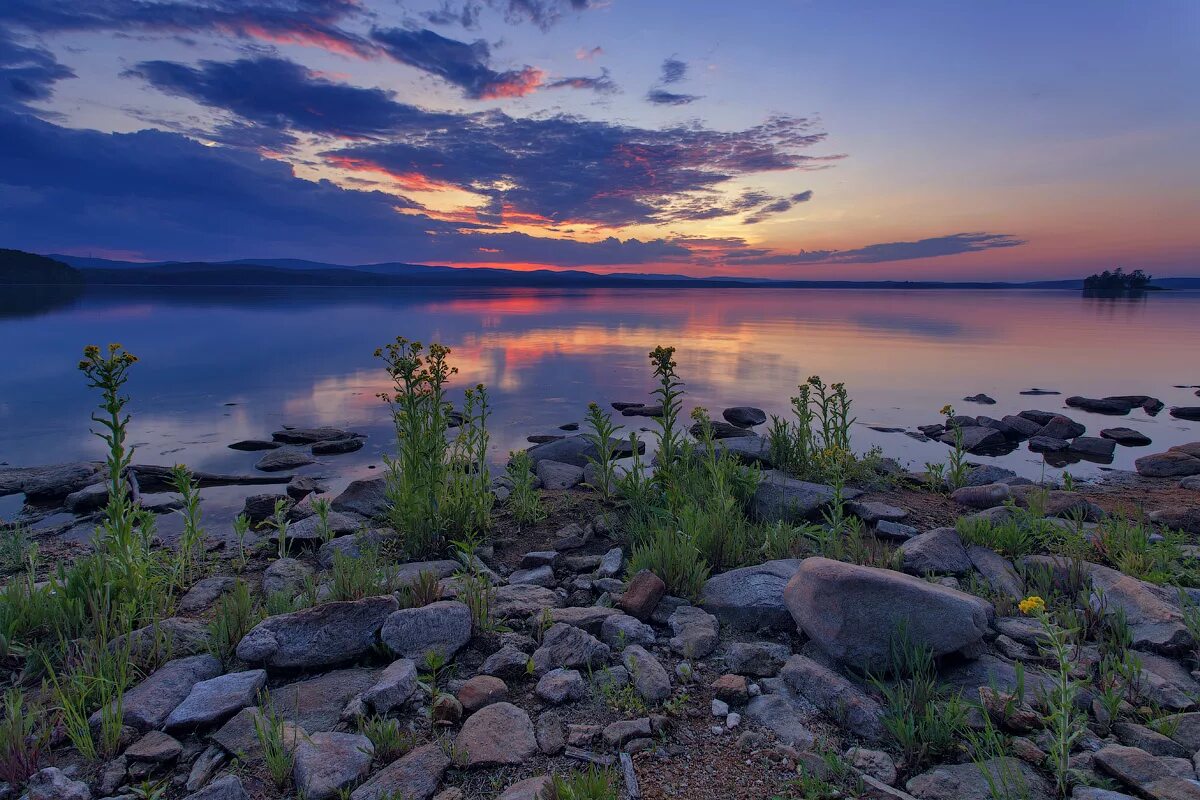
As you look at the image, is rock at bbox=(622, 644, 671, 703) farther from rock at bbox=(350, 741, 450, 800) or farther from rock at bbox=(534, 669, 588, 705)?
rock at bbox=(350, 741, 450, 800)

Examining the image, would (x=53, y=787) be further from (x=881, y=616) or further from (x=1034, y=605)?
(x=1034, y=605)

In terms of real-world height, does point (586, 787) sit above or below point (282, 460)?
above

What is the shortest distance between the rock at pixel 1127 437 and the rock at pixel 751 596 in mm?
12182

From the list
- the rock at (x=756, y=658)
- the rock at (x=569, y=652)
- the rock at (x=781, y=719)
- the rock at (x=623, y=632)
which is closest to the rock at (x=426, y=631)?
the rock at (x=569, y=652)

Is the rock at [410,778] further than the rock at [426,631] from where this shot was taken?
No

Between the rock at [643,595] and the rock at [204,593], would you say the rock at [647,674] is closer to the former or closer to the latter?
the rock at [643,595]

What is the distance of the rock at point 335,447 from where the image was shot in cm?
1145

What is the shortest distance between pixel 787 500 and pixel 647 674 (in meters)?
3.38

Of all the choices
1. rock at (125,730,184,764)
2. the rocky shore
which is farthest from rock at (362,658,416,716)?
rock at (125,730,184,764)

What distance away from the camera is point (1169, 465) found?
10352 mm

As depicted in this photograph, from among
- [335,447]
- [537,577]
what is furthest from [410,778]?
[335,447]

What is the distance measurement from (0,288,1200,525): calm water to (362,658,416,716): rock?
6438 millimetres

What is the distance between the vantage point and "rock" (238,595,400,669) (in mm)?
3766

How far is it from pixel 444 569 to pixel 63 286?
127 meters
